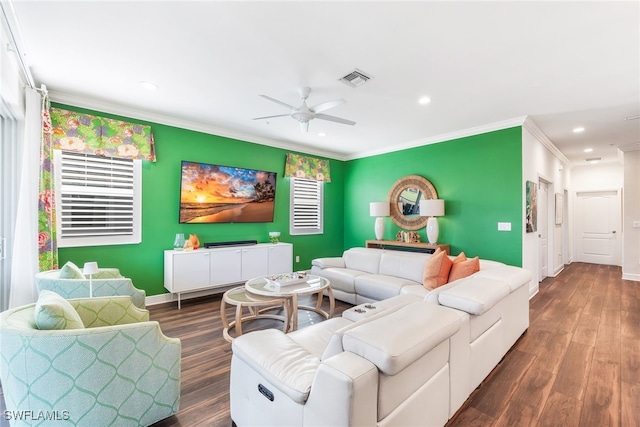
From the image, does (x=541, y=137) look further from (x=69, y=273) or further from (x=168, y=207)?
(x=69, y=273)

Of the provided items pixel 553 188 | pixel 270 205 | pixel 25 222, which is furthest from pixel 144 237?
pixel 553 188

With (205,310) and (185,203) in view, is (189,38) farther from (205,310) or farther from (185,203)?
(205,310)

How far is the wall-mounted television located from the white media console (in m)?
A: 0.57

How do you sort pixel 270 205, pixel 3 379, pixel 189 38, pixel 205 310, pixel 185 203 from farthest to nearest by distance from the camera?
pixel 270 205, pixel 185 203, pixel 205 310, pixel 189 38, pixel 3 379

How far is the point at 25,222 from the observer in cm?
270

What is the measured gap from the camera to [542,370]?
2.32 m

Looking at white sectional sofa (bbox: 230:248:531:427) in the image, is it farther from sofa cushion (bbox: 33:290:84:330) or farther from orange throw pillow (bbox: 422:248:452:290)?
sofa cushion (bbox: 33:290:84:330)

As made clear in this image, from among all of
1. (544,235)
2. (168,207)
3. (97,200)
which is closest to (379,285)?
(168,207)

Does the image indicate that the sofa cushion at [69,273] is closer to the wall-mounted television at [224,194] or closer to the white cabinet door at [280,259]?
the wall-mounted television at [224,194]

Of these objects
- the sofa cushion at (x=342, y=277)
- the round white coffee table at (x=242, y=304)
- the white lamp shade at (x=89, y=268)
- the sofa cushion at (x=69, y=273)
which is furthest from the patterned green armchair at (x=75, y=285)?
the sofa cushion at (x=342, y=277)

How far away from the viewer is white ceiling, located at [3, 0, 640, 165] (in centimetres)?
195

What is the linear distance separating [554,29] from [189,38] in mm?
2830

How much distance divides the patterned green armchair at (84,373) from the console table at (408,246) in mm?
4101

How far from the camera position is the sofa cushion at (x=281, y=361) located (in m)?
1.23
